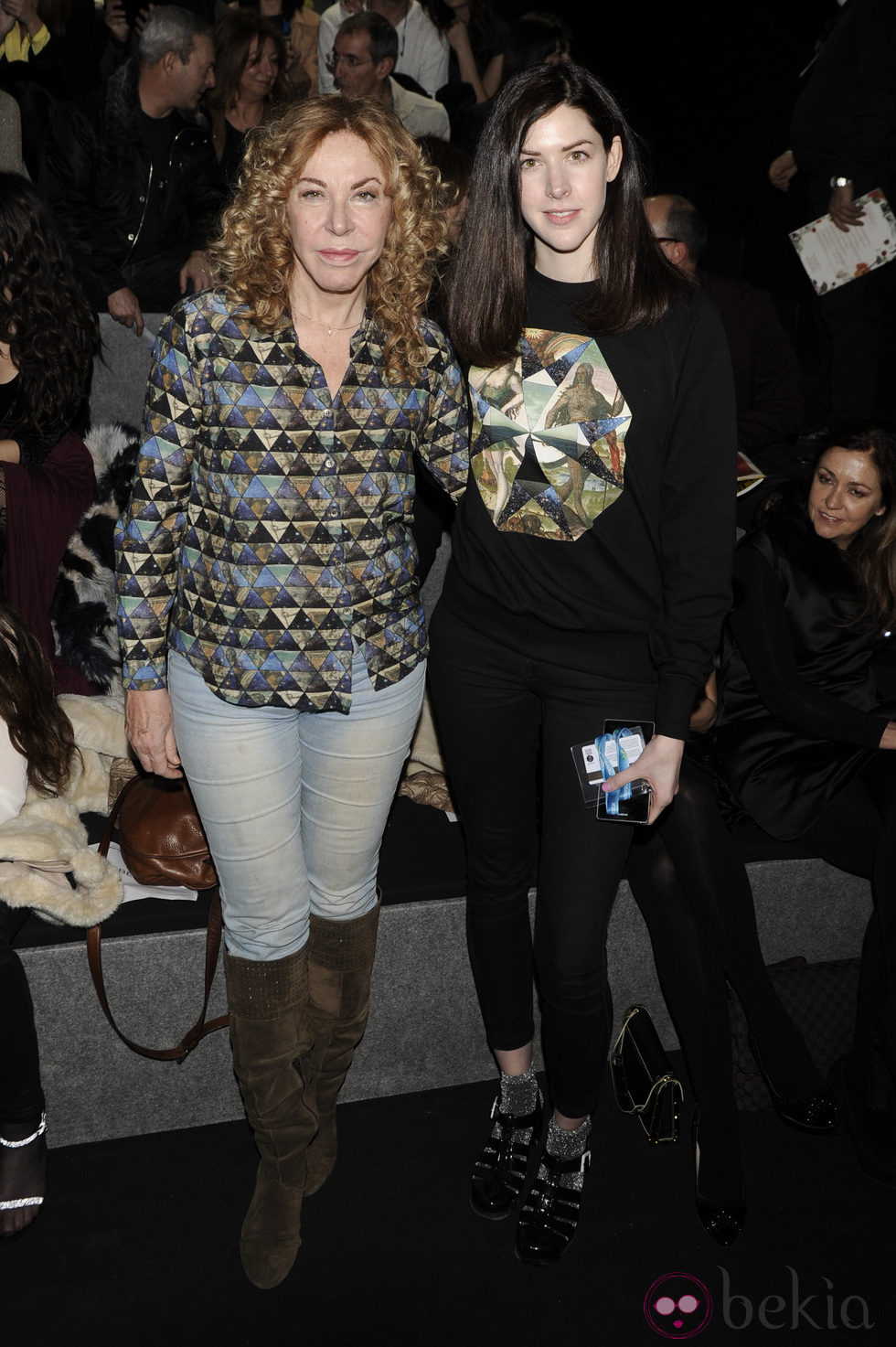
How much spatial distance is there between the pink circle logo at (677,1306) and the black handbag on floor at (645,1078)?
298 millimetres

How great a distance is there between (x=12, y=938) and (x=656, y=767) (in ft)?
3.92

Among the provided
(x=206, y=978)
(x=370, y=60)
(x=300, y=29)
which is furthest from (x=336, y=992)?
(x=300, y=29)

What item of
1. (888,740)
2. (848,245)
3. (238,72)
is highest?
(238,72)

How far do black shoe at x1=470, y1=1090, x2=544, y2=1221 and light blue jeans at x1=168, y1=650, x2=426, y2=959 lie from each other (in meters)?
0.59

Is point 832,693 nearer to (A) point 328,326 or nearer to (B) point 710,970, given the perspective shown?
(B) point 710,970

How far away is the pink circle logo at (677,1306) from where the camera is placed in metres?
1.93

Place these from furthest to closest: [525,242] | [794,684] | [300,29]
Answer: [300,29] < [794,684] < [525,242]

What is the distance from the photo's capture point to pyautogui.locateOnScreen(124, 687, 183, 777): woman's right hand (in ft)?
5.54

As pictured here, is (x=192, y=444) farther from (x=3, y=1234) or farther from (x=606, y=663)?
(x=3, y=1234)

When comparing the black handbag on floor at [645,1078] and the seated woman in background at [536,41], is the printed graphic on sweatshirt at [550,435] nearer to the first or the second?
the black handbag on floor at [645,1078]

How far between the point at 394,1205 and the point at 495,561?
→ 122 cm

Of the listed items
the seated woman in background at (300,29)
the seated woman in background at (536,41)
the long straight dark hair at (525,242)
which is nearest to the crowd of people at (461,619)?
the long straight dark hair at (525,242)

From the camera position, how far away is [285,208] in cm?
153

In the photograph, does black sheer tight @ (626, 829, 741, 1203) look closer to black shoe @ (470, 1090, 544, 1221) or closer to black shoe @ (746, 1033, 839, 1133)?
black shoe @ (746, 1033, 839, 1133)
